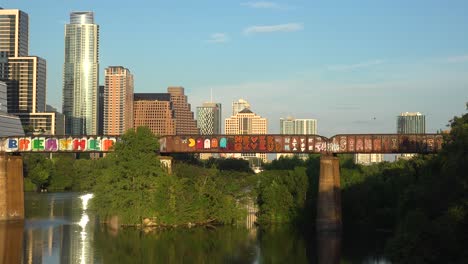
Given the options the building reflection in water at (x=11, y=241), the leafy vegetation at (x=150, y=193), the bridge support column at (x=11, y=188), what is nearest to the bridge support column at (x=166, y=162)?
the leafy vegetation at (x=150, y=193)

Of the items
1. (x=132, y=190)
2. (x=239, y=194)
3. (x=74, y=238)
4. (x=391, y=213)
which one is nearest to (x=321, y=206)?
(x=391, y=213)

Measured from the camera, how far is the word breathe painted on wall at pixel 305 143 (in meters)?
86.7

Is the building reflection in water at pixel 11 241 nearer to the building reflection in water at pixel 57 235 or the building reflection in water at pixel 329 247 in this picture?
the building reflection in water at pixel 57 235

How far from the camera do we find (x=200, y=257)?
67.4m

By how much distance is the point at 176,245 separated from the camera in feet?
241

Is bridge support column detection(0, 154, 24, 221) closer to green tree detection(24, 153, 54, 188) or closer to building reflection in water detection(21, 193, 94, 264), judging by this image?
building reflection in water detection(21, 193, 94, 264)

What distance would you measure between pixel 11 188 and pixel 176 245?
3085 cm

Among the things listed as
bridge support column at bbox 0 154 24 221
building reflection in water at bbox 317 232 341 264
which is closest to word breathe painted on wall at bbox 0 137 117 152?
bridge support column at bbox 0 154 24 221

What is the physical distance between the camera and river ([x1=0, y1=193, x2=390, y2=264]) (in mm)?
66000

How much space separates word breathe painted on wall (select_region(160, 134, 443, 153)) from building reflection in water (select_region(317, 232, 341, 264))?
11.3 metres

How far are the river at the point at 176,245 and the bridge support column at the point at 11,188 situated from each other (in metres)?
3.04

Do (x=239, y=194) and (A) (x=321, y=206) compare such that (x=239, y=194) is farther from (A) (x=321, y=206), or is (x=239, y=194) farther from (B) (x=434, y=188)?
(B) (x=434, y=188)

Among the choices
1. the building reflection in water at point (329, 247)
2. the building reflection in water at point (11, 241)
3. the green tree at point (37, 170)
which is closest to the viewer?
the building reflection in water at point (11, 241)

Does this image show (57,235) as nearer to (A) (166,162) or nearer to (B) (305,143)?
(A) (166,162)
